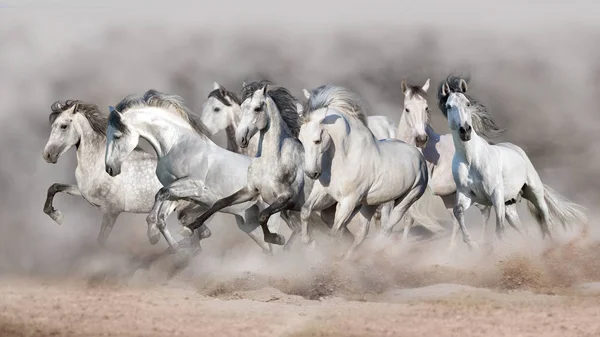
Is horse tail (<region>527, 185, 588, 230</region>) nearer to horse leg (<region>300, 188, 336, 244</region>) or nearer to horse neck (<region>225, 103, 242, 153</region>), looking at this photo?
horse leg (<region>300, 188, 336, 244</region>)

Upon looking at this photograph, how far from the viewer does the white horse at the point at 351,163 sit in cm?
1552

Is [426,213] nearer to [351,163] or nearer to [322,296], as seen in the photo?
[351,163]

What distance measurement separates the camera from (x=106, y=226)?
17.2 metres

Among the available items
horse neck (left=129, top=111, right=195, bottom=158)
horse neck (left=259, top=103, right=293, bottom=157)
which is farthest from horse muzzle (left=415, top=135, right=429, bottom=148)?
horse neck (left=129, top=111, right=195, bottom=158)

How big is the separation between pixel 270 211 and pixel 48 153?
8.93ft

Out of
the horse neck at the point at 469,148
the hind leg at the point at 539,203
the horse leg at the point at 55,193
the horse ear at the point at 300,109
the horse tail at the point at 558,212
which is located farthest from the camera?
the horse tail at the point at 558,212

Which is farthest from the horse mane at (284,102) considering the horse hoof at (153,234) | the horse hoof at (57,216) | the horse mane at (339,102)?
the horse hoof at (57,216)

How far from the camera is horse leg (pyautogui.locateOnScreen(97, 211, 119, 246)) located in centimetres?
1711

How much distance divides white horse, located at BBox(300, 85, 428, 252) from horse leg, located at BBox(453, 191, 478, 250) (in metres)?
0.40

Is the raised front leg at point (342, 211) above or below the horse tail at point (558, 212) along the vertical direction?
above

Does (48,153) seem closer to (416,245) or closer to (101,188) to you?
(101,188)

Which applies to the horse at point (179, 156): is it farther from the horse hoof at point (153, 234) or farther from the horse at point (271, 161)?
the horse at point (271, 161)

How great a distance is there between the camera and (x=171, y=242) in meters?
16.0

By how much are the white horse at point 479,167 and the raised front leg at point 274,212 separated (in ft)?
5.57
